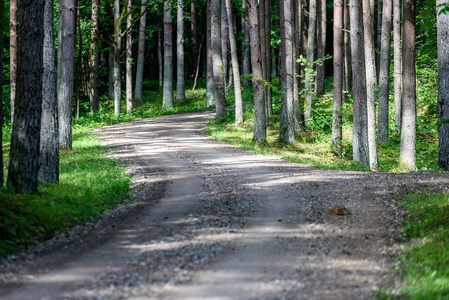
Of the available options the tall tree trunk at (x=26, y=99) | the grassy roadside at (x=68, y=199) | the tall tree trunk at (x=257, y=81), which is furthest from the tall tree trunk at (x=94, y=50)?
the tall tree trunk at (x=26, y=99)

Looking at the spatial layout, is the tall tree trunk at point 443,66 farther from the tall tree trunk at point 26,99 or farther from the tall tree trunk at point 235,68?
the tall tree trunk at point 235,68

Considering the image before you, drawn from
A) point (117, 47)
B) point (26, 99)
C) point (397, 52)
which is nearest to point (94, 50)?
point (117, 47)

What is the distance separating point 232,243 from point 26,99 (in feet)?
18.3

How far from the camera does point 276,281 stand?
6.09 metres

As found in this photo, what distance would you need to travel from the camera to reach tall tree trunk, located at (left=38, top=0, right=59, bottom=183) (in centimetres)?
1288

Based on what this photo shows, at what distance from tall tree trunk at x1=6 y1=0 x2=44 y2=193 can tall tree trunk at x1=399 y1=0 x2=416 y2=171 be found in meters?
13.8

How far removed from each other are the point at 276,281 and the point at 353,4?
51.7 feet

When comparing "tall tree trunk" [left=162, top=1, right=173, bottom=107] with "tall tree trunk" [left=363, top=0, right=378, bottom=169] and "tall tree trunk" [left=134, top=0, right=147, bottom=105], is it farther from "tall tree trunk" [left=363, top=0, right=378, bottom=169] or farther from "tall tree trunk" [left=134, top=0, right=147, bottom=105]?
"tall tree trunk" [left=363, top=0, right=378, bottom=169]

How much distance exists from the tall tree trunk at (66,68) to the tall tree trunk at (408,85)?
1279 cm

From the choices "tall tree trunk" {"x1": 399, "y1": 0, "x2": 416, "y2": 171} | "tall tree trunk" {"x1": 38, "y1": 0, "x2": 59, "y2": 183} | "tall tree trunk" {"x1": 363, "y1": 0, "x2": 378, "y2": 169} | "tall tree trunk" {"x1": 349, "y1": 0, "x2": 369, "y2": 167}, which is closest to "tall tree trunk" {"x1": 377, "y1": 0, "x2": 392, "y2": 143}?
"tall tree trunk" {"x1": 363, "y1": 0, "x2": 378, "y2": 169}

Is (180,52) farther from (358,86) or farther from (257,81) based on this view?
(358,86)

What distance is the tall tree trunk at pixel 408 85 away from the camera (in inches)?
691

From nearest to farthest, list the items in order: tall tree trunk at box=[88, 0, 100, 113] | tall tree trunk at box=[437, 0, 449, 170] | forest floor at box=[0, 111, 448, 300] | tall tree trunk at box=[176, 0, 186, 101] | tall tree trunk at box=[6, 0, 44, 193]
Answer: forest floor at box=[0, 111, 448, 300]
tall tree trunk at box=[6, 0, 44, 193]
tall tree trunk at box=[437, 0, 449, 170]
tall tree trunk at box=[88, 0, 100, 113]
tall tree trunk at box=[176, 0, 186, 101]

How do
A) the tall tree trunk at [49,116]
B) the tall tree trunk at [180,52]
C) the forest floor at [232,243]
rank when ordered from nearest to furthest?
the forest floor at [232,243] < the tall tree trunk at [49,116] < the tall tree trunk at [180,52]
